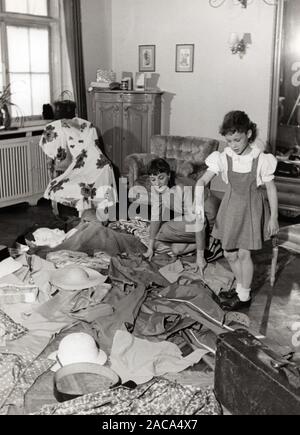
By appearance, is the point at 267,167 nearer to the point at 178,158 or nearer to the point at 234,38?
the point at 178,158

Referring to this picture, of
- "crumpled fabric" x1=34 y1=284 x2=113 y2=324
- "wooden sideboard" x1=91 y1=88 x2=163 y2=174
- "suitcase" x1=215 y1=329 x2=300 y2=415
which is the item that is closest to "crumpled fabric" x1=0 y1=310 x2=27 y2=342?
"crumpled fabric" x1=34 y1=284 x2=113 y2=324

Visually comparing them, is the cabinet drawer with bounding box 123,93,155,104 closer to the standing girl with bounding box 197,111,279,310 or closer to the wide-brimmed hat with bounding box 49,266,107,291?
the standing girl with bounding box 197,111,279,310

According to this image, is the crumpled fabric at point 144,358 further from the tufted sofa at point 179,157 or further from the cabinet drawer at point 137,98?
the cabinet drawer at point 137,98

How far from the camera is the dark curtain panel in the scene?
21.6ft

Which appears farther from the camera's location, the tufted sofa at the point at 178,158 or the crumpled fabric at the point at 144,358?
the tufted sofa at the point at 178,158

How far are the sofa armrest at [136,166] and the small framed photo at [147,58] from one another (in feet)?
5.93

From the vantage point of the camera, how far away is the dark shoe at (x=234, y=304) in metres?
3.41

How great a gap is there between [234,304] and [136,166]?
263cm

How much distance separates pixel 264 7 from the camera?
5.87m

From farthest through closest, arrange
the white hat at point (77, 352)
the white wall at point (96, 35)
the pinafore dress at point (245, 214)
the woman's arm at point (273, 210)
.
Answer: the white wall at point (96, 35)
the pinafore dress at point (245, 214)
the woman's arm at point (273, 210)
the white hat at point (77, 352)

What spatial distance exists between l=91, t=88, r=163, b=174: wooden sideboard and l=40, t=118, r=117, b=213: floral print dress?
0.99 metres

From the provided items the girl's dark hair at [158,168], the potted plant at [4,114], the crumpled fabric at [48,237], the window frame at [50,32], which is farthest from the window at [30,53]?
the girl's dark hair at [158,168]

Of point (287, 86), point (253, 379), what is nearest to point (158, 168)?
point (253, 379)

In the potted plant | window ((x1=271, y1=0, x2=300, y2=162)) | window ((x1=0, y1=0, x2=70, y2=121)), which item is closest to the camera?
window ((x1=271, y1=0, x2=300, y2=162))
